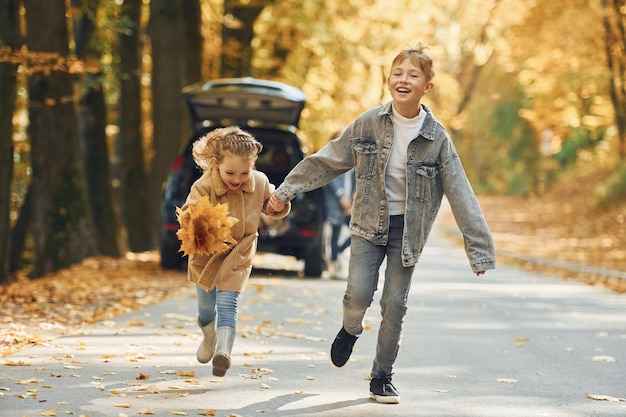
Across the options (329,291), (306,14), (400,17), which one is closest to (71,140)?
(329,291)

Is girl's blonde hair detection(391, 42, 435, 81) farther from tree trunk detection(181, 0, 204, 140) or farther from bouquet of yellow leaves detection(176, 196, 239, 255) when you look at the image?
tree trunk detection(181, 0, 204, 140)

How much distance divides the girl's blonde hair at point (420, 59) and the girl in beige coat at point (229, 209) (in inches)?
37.8

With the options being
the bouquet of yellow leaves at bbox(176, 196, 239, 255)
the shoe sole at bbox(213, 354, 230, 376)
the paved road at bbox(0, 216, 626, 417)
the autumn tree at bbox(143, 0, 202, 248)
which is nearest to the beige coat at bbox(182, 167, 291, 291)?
the bouquet of yellow leaves at bbox(176, 196, 239, 255)

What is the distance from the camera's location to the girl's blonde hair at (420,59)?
643cm

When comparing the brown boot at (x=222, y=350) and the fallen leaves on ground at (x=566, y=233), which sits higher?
the fallen leaves on ground at (x=566, y=233)

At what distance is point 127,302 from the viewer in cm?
1140

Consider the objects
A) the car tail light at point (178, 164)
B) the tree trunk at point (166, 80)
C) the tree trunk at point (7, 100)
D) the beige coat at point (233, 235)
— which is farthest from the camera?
the tree trunk at point (166, 80)

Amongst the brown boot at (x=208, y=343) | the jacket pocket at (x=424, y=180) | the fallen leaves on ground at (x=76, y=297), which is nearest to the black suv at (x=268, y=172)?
the fallen leaves on ground at (x=76, y=297)

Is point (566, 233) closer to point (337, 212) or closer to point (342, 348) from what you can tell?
point (337, 212)

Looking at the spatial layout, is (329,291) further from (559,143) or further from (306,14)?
(559,143)

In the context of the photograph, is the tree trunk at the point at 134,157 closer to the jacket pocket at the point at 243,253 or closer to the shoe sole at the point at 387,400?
the jacket pocket at the point at 243,253

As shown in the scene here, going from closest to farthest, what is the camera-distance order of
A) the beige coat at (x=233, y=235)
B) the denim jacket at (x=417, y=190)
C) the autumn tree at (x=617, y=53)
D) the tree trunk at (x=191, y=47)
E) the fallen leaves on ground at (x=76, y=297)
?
the denim jacket at (x=417, y=190)
the beige coat at (x=233, y=235)
the fallen leaves on ground at (x=76, y=297)
the tree trunk at (x=191, y=47)
the autumn tree at (x=617, y=53)

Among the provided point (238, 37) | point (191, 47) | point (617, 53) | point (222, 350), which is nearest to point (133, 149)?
point (191, 47)

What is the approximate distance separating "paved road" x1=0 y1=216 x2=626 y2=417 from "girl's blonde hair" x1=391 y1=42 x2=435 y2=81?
1883 millimetres
